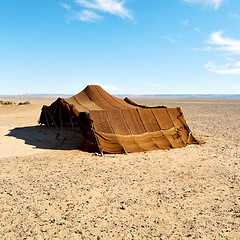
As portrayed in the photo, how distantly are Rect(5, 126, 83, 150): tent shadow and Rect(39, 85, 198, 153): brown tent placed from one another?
106 centimetres

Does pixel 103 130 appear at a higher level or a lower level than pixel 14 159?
higher

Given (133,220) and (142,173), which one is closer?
(133,220)

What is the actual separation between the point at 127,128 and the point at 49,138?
187 inches

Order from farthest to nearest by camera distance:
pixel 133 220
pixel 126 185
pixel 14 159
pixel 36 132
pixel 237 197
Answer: pixel 36 132 → pixel 14 159 → pixel 126 185 → pixel 237 197 → pixel 133 220

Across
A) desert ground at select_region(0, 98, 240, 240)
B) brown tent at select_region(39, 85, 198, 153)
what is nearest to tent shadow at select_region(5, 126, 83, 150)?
desert ground at select_region(0, 98, 240, 240)

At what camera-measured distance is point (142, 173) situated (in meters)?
8.28

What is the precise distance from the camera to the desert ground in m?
4.92

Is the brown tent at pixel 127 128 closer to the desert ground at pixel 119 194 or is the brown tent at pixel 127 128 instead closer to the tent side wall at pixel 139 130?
the tent side wall at pixel 139 130

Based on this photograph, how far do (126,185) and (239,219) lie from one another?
123 inches

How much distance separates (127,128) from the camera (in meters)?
11.8

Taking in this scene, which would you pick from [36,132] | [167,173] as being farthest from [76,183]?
[36,132]

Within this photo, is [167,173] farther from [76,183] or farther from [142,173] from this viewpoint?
[76,183]

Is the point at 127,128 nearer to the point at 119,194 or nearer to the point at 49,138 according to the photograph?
the point at 49,138

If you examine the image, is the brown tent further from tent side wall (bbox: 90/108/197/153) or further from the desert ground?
the desert ground
